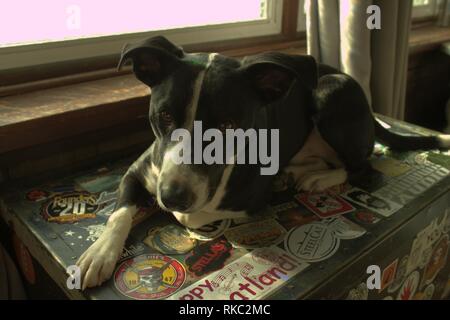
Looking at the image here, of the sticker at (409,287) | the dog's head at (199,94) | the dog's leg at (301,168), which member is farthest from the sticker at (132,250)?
the sticker at (409,287)

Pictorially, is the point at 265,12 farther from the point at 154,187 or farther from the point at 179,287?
the point at 179,287

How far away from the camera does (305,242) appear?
912 millimetres

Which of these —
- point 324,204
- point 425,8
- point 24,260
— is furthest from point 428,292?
point 425,8

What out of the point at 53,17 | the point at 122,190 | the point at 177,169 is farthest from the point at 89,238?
the point at 53,17

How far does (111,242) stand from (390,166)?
0.80 m

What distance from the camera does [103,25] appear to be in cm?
127

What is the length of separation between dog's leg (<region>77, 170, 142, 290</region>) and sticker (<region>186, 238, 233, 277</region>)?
14 cm

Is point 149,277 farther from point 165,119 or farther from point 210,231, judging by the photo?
point 165,119

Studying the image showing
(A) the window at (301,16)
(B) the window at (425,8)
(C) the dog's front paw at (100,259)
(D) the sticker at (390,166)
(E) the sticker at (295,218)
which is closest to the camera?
(C) the dog's front paw at (100,259)

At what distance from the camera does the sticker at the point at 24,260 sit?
38.9 inches

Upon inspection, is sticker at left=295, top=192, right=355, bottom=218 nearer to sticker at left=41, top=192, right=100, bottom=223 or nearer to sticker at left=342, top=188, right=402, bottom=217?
sticker at left=342, top=188, right=402, bottom=217

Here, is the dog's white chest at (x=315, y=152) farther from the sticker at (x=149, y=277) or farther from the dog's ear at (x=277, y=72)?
the sticker at (x=149, y=277)

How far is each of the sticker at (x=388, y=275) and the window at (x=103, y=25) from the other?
2.99 ft

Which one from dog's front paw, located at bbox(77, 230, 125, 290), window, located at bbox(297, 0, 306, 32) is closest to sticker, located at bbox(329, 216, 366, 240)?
dog's front paw, located at bbox(77, 230, 125, 290)
